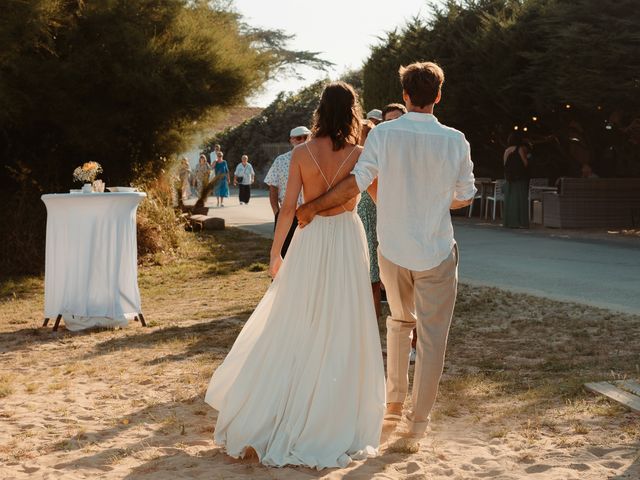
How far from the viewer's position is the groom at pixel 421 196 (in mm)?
4965

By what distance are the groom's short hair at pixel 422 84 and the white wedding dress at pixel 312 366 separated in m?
0.71

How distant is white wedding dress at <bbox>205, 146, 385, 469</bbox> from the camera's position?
4871 mm

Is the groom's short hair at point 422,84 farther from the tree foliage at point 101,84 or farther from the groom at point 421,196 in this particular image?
the tree foliage at point 101,84

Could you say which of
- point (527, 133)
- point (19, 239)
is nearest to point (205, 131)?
point (19, 239)

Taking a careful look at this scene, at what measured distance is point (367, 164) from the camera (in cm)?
497

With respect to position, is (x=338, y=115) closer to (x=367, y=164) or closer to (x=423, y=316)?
(x=367, y=164)

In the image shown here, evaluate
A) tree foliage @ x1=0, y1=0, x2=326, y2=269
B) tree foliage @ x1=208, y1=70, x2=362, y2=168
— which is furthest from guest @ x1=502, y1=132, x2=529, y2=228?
tree foliage @ x1=208, y1=70, x2=362, y2=168

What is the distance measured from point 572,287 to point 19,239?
7.83 meters

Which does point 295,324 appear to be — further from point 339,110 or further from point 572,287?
point 572,287

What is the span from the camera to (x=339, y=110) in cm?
513

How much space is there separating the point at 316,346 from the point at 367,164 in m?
0.96

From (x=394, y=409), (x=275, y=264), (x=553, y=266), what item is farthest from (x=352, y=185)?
(x=553, y=266)

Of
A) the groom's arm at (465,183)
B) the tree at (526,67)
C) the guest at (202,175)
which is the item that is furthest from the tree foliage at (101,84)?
the groom's arm at (465,183)

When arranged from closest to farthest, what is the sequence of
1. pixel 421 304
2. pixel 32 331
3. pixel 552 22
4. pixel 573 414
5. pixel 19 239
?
1. pixel 421 304
2. pixel 573 414
3. pixel 32 331
4. pixel 19 239
5. pixel 552 22
